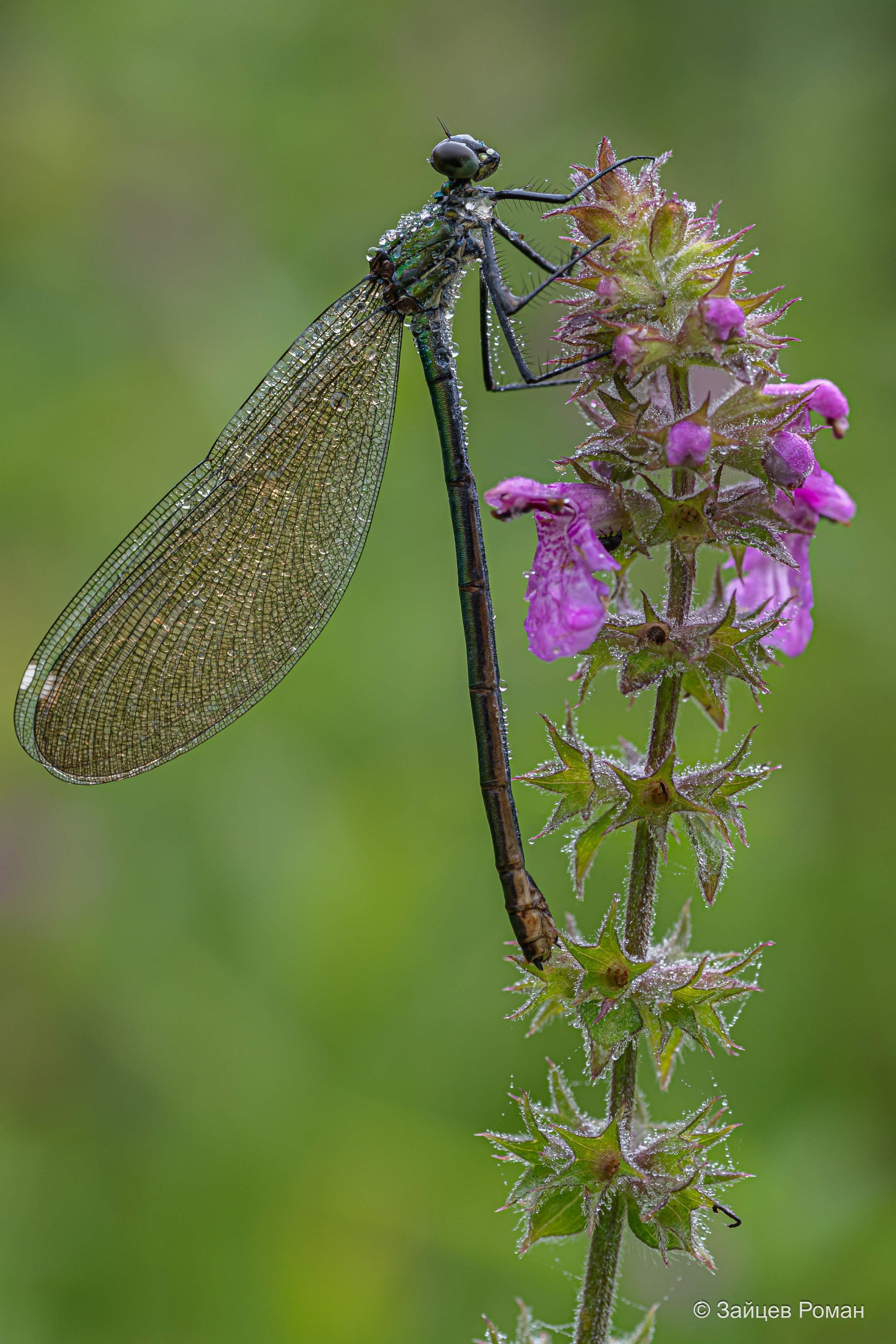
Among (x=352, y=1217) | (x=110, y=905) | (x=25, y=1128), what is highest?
(x=110, y=905)

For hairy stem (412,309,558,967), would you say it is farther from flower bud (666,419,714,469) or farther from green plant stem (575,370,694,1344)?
flower bud (666,419,714,469)

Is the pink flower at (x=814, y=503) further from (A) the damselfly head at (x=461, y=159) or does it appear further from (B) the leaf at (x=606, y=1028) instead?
(A) the damselfly head at (x=461, y=159)

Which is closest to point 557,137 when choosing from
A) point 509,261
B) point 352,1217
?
point 509,261

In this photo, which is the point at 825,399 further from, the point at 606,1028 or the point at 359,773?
the point at 359,773

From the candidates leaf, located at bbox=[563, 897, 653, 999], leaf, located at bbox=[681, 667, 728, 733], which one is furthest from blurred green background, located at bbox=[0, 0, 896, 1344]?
leaf, located at bbox=[681, 667, 728, 733]

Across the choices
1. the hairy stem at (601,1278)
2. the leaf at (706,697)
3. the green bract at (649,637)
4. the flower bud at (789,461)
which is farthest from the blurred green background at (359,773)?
the flower bud at (789,461)

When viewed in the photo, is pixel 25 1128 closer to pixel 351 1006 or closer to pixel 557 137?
pixel 351 1006

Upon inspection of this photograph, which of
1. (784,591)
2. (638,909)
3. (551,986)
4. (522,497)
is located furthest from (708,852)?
(522,497)

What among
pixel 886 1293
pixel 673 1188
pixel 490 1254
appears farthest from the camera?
pixel 490 1254
